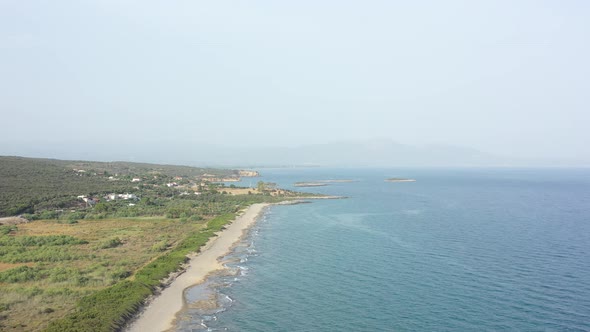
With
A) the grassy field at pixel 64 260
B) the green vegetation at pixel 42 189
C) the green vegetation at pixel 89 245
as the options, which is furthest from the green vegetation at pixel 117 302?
the green vegetation at pixel 42 189

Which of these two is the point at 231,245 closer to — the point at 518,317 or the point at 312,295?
the point at 312,295

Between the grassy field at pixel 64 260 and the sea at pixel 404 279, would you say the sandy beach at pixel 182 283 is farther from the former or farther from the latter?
the grassy field at pixel 64 260

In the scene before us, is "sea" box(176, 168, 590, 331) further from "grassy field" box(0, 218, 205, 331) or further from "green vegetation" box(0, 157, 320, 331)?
"grassy field" box(0, 218, 205, 331)

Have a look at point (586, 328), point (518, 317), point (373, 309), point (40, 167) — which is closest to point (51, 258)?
point (373, 309)

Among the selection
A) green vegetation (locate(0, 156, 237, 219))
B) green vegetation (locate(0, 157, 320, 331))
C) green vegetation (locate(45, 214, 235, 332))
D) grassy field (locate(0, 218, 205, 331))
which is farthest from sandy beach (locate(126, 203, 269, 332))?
green vegetation (locate(0, 156, 237, 219))

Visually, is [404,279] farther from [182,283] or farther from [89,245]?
[89,245]

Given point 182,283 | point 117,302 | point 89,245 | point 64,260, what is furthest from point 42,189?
point 117,302
